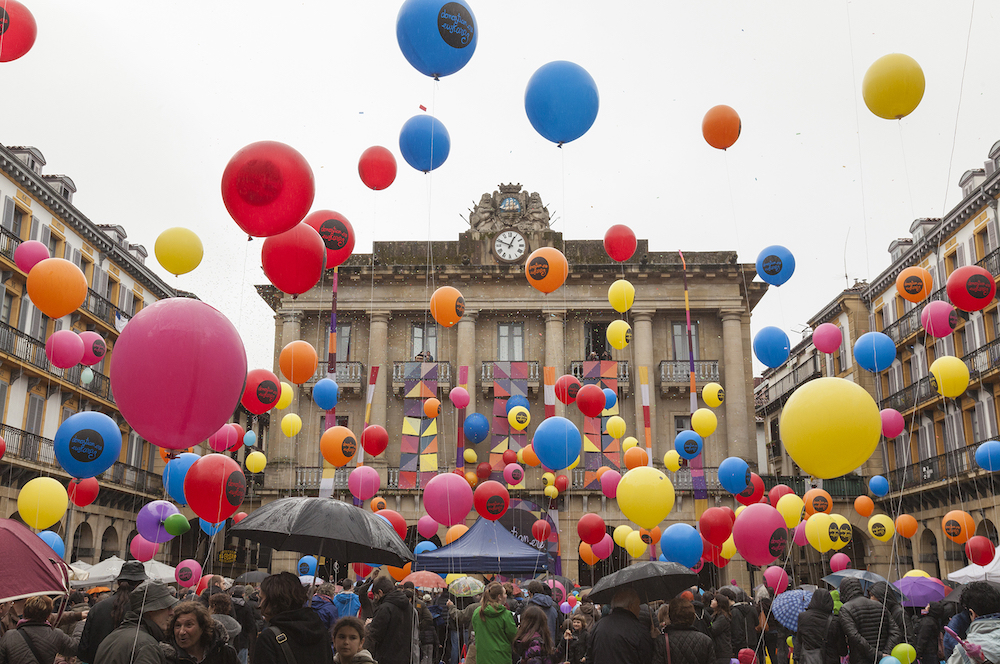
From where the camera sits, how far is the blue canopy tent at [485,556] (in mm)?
12609

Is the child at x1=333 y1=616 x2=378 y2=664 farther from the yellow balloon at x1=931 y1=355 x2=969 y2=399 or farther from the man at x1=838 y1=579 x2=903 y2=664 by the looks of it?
the yellow balloon at x1=931 y1=355 x2=969 y2=399

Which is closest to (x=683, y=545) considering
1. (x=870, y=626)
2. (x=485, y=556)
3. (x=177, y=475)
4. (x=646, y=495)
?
(x=646, y=495)

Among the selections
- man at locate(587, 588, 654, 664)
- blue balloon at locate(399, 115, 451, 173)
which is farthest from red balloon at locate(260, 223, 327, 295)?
man at locate(587, 588, 654, 664)

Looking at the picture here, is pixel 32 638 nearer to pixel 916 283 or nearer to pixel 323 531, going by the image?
pixel 323 531

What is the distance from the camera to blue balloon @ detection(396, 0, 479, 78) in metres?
7.61

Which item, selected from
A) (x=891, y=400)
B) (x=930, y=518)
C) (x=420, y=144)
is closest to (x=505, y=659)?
(x=420, y=144)

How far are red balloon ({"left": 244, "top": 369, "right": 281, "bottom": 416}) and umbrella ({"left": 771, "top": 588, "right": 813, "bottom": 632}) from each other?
7.33m

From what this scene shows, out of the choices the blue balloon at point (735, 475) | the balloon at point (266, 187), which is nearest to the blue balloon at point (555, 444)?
the blue balloon at point (735, 475)

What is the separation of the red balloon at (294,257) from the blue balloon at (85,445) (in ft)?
12.9

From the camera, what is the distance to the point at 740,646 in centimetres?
951

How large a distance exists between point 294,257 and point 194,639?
13.4 ft

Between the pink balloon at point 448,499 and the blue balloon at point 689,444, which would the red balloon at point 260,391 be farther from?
the blue balloon at point 689,444

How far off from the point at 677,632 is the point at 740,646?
4.73m

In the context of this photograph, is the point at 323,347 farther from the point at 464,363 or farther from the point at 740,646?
the point at 740,646
